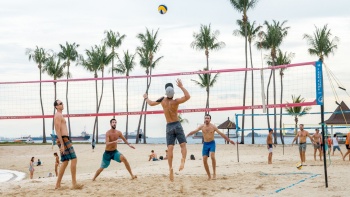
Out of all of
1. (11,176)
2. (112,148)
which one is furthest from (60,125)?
(11,176)

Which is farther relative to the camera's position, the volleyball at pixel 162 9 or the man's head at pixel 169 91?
the volleyball at pixel 162 9

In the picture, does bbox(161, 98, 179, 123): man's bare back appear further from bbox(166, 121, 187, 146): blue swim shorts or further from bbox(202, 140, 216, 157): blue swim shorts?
bbox(202, 140, 216, 157): blue swim shorts

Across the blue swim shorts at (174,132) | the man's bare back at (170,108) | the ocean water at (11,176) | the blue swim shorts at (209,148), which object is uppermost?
the man's bare back at (170,108)

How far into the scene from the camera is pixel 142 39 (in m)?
47.5

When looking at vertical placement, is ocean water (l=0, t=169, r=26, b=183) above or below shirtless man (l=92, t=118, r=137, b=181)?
below

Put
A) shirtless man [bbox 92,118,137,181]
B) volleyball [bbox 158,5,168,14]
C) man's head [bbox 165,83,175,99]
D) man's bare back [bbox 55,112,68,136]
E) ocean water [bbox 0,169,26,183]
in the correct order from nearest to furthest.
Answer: man's bare back [bbox 55,112,68,136]
man's head [bbox 165,83,175,99]
shirtless man [bbox 92,118,137,181]
volleyball [bbox 158,5,168,14]
ocean water [bbox 0,169,26,183]

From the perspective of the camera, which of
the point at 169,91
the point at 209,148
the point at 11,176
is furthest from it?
the point at 11,176

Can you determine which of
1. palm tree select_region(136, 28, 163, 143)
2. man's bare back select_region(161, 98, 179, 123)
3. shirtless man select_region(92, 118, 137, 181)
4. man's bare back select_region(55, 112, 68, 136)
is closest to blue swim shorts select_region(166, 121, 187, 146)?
man's bare back select_region(161, 98, 179, 123)

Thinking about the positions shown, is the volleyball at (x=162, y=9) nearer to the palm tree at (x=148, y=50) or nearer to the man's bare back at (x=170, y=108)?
the man's bare back at (x=170, y=108)

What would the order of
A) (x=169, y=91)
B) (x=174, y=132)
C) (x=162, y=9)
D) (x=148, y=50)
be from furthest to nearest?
1. (x=148, y=50)
2. (x=162, y=9)
3. (x=174, y=132)
4. (x=169, y=91)

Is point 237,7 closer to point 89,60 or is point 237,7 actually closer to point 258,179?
point 89,60

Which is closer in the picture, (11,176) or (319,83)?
(319,83)

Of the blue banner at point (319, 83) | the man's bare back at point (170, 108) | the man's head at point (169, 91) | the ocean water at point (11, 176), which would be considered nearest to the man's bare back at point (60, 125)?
the man's bare back at point (170, 108)

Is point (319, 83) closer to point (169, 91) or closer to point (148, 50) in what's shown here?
point (169, 91)
